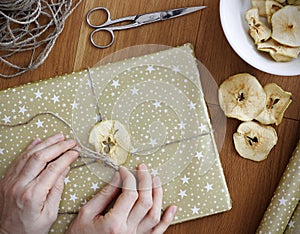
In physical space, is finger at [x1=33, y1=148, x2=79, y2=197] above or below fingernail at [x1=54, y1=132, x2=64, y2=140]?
below

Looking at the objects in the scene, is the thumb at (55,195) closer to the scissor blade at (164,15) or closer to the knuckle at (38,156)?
the knuckle at (38,156)

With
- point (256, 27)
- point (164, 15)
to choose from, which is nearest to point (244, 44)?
point (256, 27)

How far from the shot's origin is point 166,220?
92 cm

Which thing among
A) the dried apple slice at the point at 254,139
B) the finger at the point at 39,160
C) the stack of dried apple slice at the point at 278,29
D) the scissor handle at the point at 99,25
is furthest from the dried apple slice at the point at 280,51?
the finger at the point at 39,160

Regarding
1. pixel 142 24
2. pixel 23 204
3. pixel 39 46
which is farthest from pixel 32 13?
pixel 23 204

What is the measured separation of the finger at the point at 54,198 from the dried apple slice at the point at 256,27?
38cm

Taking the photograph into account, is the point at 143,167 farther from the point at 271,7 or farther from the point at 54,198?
the point at 271,7

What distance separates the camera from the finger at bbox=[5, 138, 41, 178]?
2.98ft

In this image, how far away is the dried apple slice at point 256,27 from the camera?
2.86ft

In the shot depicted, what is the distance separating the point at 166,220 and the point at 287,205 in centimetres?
20

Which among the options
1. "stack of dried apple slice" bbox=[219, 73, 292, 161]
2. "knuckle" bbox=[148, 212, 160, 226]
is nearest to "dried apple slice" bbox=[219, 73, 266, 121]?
"stack of dried apple slice" bbox=[219, 73, 292, 161]

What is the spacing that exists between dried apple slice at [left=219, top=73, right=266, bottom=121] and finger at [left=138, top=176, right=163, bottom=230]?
0.55 ft

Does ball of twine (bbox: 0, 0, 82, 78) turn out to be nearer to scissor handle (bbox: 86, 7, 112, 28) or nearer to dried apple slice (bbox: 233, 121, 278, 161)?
scissor handle (bbox: 86, 7, 112, 28)

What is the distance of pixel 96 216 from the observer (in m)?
0.91
